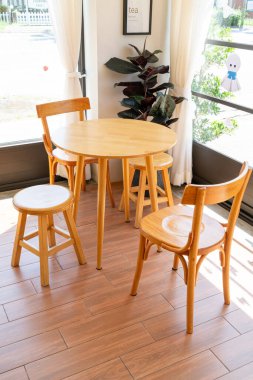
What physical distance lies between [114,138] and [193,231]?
38.1 inches

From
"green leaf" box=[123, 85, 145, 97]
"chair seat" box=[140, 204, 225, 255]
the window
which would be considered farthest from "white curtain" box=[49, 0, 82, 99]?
"chair seat" box=[140, 204, 225, 255]

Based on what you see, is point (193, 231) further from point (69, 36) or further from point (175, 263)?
point (69, 36)

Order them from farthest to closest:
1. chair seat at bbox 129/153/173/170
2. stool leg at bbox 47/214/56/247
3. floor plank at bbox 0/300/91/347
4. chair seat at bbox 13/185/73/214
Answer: chair seat at bbox 129/153/173/170 < stool leg at bbox 47/214/56/247 < chair seat at bbox 13/185/73/214 < floor plank at bbox 0/300/91/347

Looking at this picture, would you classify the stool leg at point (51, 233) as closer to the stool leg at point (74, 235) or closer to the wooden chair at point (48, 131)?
the stool leg at point (74, 235)

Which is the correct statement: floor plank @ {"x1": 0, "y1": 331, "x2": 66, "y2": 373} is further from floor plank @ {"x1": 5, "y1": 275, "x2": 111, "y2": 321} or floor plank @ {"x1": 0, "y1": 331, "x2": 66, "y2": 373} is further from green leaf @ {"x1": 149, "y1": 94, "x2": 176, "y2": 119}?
green leaf @ {"x1": 149, "y1": 94, "x2": 176, "y2": 119}

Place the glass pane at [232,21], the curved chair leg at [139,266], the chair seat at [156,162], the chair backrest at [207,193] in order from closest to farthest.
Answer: the chair backrest at [207,193] → the curved chair leg at [139,266] → the chair seat at [156,162] → the glass pane at [232,21]

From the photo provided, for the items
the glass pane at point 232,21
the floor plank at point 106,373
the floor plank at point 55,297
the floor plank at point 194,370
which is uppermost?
the glass pane at point 232,21

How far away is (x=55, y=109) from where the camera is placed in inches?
119

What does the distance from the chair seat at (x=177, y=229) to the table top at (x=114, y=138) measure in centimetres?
39

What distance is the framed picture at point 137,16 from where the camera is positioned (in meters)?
3.27

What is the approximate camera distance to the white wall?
323cm

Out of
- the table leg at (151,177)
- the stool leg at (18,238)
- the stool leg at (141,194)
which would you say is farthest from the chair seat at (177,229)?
the stool leg at (18,238)

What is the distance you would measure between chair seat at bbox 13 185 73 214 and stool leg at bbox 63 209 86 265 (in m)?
0.09

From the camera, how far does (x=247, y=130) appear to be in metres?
3.24
